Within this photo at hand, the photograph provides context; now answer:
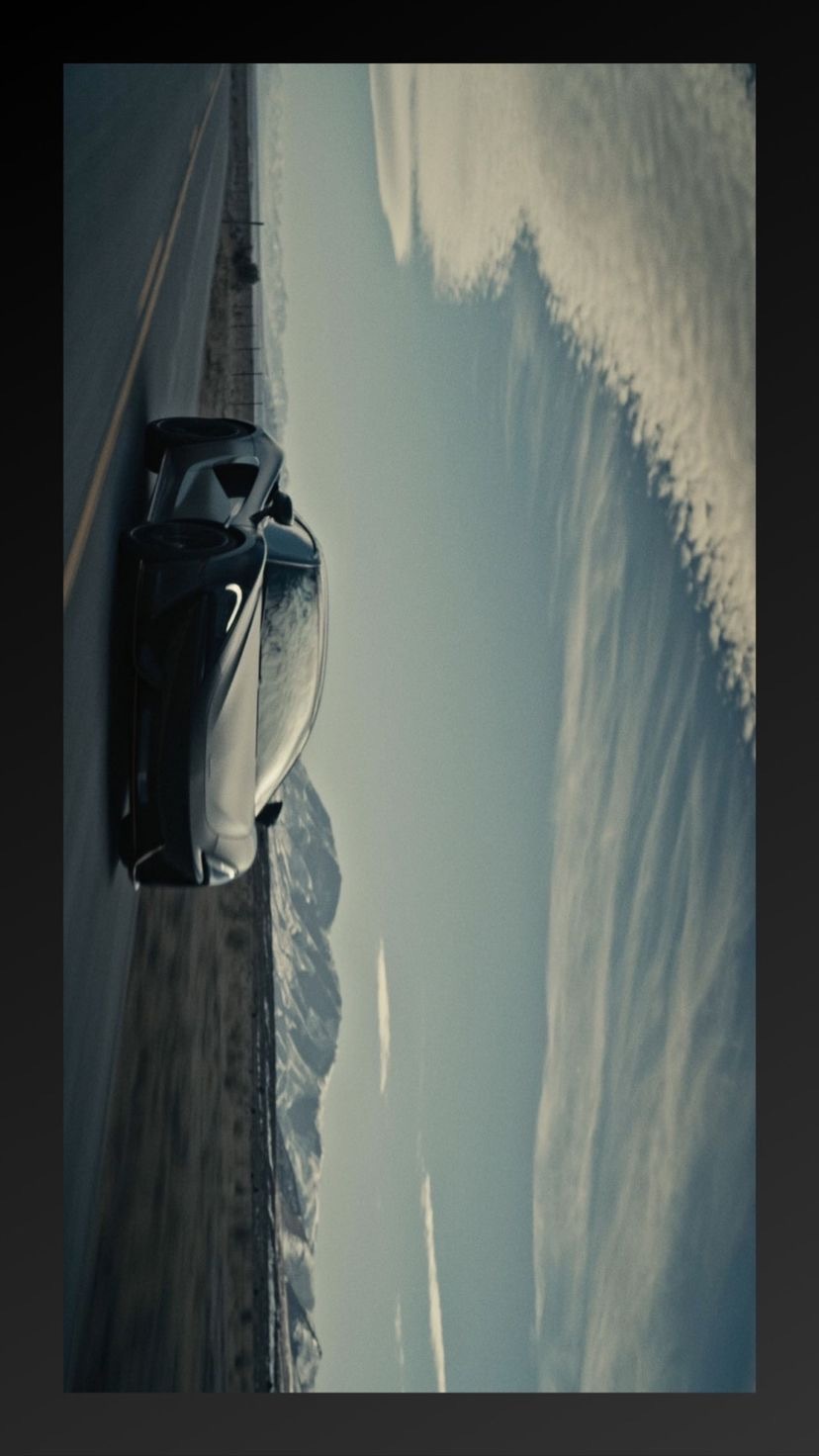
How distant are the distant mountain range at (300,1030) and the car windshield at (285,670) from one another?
15 centimetres

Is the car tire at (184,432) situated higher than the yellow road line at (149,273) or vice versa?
the yellow road line at (149,273)

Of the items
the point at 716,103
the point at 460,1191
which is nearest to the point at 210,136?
the point at 716,103

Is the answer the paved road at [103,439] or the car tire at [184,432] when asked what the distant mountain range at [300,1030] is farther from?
the car tire at [184,432]

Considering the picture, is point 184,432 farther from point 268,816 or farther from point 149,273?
point 268,816

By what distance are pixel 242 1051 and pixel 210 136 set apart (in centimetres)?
405

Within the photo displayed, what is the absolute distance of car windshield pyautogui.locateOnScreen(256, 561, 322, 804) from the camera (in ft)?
17.9

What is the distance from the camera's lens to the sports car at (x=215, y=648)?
5.13 m

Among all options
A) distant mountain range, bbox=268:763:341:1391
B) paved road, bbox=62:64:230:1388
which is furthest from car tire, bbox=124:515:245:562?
distant mountain range, bbox=268:763:341:1391

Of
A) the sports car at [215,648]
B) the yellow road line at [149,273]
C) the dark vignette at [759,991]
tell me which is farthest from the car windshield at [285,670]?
the yellow road line at [149,273]

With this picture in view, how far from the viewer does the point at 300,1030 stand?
5.60 meters

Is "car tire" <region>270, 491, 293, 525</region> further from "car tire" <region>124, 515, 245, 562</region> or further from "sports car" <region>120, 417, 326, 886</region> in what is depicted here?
"car tire" <region>124, 515, 245, 562</region>

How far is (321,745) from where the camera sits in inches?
223

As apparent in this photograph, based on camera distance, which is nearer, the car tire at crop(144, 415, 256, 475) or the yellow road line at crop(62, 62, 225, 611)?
the yellow road line at crop(62, 62, 225, 611)

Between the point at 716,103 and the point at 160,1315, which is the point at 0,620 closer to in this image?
the point at 160,1315
